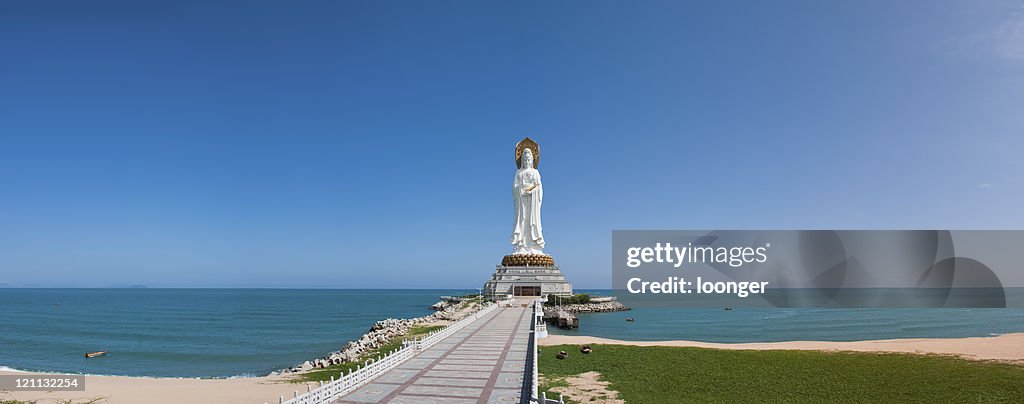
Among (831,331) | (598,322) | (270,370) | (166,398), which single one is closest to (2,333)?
(270,370)

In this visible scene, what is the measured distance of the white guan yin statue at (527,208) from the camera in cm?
6912

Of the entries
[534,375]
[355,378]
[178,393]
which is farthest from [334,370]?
[534,375]

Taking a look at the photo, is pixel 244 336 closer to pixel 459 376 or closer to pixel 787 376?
pixel 459 376

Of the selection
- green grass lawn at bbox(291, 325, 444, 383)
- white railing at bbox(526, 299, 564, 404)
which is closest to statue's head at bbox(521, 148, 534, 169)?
white railing at bbox(526, 299, 564, 404)

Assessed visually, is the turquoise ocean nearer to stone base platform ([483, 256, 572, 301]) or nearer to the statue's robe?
stone base platform ([483, 256, 572, 301])

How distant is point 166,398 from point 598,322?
122 ft

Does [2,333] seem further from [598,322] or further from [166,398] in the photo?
[598,322]

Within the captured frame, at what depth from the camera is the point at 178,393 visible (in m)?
17.9

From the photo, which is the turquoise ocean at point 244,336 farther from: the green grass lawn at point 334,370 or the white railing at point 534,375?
the white railing at point 534,375

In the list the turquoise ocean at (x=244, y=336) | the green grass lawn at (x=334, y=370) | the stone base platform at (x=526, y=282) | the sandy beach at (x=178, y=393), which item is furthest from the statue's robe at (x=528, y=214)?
the sandy beach at (x=178, y=393)

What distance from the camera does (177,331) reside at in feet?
164

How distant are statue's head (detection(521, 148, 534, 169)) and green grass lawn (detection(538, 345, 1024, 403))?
4805 centimetres

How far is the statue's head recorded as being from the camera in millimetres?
69812

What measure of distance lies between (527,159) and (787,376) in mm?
53763
